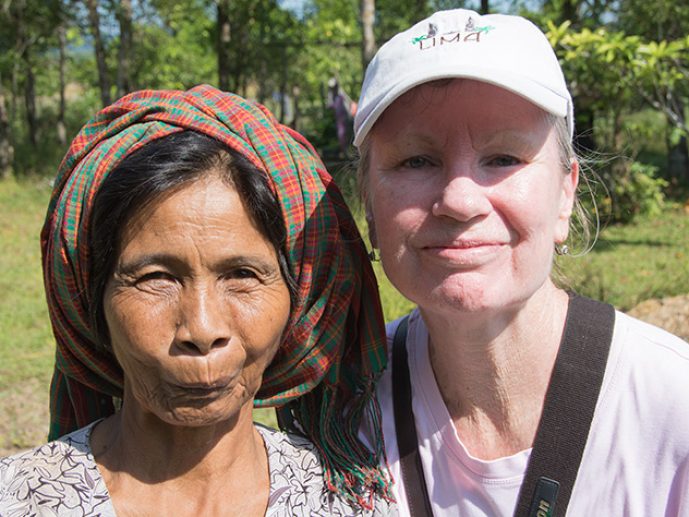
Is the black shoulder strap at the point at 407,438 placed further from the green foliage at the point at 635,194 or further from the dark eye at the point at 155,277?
the green foliage at the point at 635,194

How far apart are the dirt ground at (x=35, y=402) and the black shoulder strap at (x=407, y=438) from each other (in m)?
2.69

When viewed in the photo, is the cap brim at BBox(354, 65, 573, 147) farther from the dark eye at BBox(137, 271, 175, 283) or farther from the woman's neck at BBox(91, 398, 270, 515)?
the woman's neck at BBox(91, 398, 270, 515)

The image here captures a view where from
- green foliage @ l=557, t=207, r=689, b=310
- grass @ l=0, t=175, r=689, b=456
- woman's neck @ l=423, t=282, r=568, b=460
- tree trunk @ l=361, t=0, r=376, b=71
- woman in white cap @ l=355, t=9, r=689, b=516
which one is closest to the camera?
woman in white cap @ l=355, t=9, r=689, b=516

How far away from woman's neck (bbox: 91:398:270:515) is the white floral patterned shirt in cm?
5

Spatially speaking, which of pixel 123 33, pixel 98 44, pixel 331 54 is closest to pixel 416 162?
pixel 98 44

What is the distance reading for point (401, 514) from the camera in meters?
1.90

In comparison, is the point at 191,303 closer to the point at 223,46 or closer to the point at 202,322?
the point at 202,322

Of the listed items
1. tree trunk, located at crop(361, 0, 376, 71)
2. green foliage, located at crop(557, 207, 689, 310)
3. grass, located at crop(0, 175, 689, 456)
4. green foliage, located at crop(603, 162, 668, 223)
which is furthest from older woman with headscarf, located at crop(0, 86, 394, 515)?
green foliage, located at crop(603, 162, 668, 223)

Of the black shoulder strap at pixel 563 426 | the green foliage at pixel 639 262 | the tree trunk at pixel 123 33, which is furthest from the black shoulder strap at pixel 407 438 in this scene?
the tree trunk at pixel 123 33

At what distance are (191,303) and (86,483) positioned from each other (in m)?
0.50

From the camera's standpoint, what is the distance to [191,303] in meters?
1.57

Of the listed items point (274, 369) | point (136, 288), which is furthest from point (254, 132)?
point (274, 369)

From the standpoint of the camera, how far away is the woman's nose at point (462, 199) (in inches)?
63.5

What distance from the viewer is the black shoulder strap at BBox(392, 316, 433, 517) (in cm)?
190
